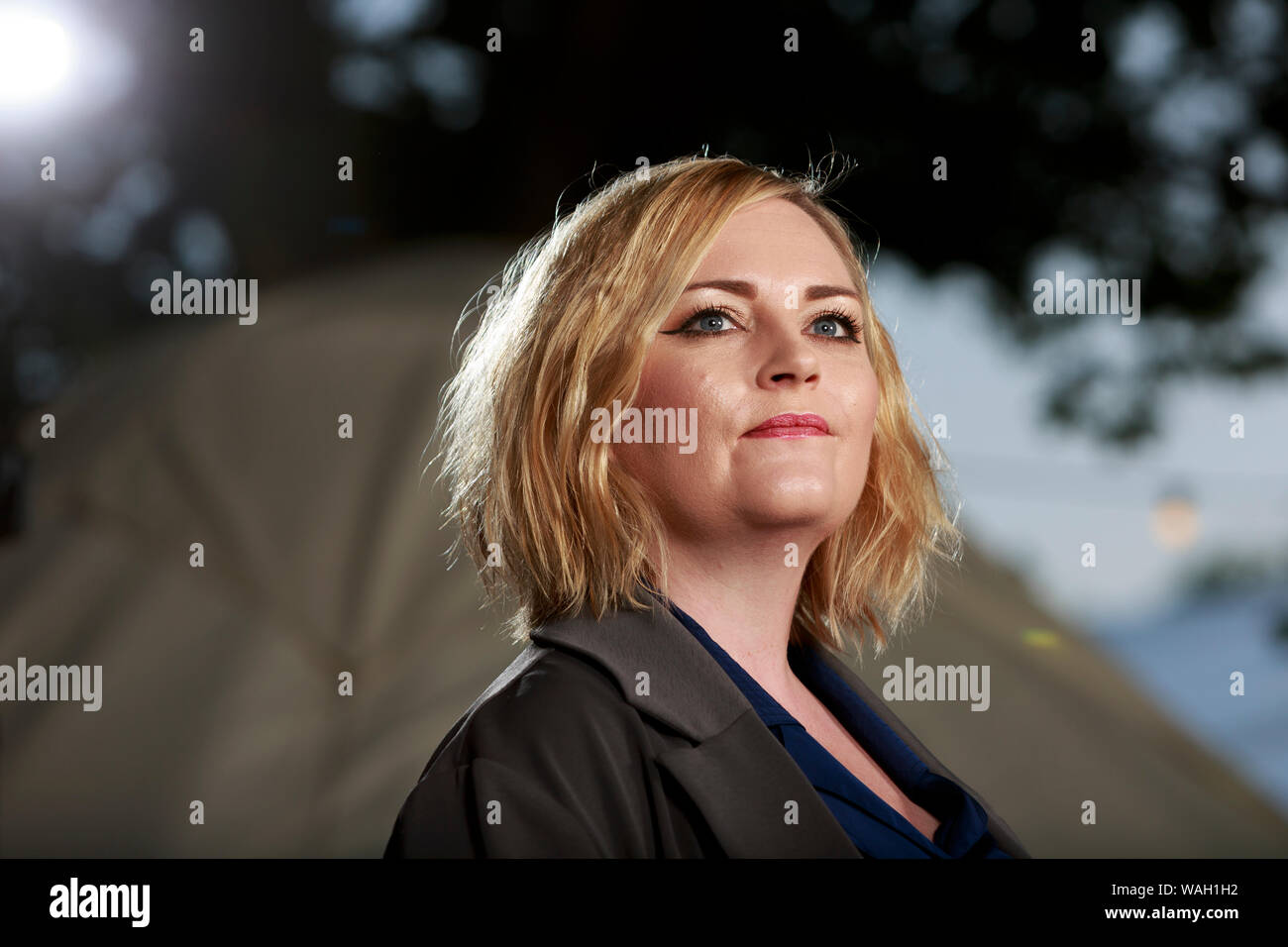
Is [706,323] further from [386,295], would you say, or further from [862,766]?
[386,295]

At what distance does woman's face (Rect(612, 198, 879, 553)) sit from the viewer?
0.96 m

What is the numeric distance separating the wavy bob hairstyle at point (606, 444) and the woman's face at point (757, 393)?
0.9 inches

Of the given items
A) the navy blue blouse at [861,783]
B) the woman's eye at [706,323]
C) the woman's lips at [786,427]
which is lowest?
the navy blue blouse at [861,783]

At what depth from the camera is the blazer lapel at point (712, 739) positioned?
883 mm

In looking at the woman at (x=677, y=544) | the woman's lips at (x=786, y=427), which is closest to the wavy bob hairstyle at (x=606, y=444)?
the woman at (x=677, y=544)

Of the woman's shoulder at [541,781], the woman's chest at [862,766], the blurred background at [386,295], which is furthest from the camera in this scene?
the blurred background at [386,295]

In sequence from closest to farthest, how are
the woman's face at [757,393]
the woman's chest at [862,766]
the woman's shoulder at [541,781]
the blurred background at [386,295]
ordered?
the woman's shoulder at [541,781] < the woman's face at [757,393] < the woman's chest at [862,766] < the blurred background at [386,295]

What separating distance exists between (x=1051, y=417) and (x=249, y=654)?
2141 mm

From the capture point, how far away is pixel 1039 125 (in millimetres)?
2934

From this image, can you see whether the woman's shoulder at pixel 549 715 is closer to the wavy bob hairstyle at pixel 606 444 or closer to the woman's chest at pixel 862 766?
the wavy bob hairstyle at pixel 606 444

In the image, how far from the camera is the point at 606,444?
1.02m

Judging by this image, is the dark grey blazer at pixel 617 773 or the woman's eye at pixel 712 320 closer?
the dark grey blazer at pixel 617 773

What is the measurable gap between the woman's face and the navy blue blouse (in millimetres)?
125
